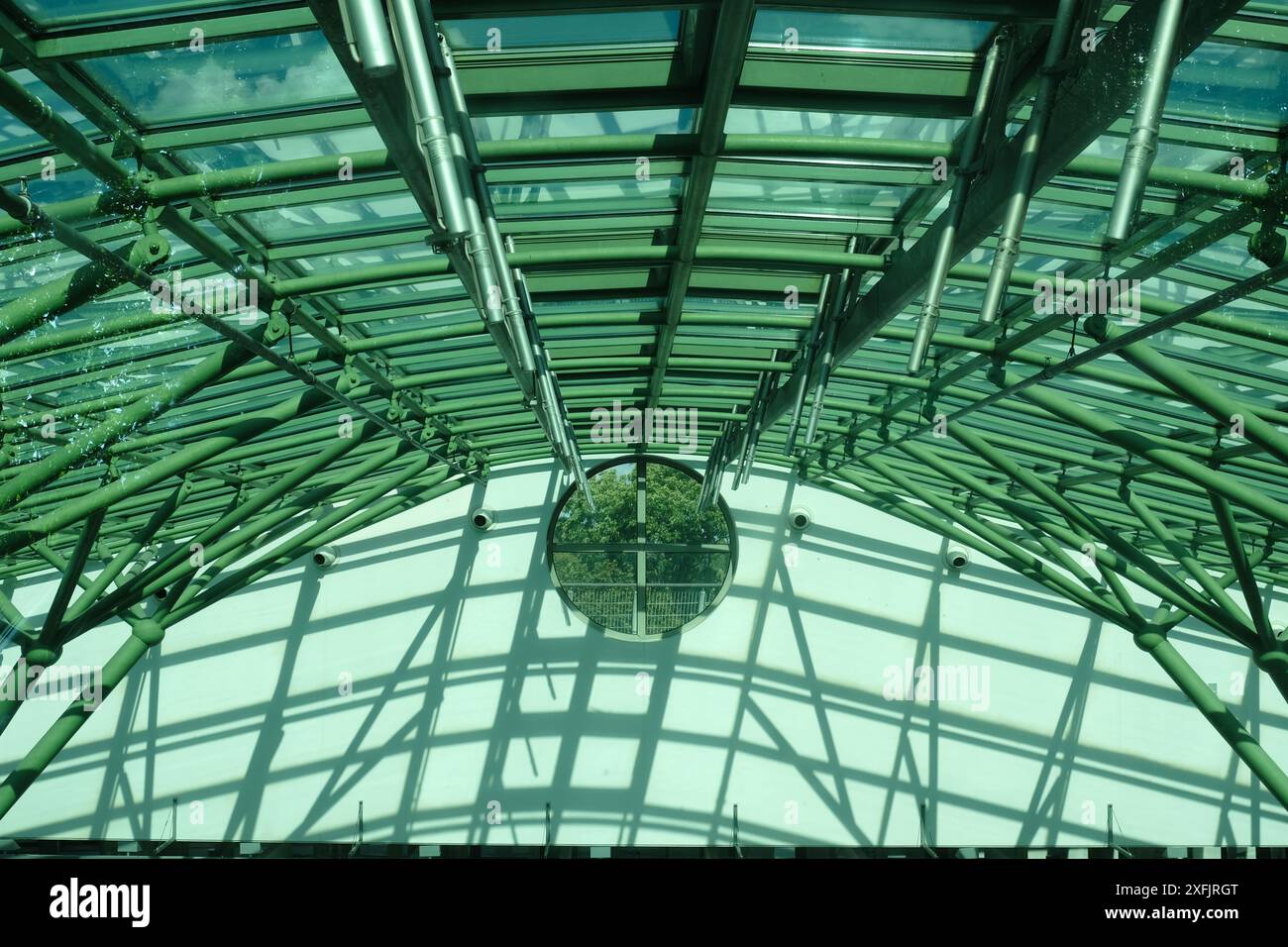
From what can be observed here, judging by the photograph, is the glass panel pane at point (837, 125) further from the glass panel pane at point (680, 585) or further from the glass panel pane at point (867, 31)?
the glass panel pane at point (680, 585)

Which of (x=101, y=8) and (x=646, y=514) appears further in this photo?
(x=646, y=514)

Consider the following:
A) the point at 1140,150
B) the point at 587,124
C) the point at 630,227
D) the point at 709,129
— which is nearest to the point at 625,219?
the point at 630,227

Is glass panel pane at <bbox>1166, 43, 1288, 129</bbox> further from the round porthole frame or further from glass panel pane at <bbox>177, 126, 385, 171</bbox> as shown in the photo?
the round porthole frame

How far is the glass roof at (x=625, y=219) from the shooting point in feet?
21.2

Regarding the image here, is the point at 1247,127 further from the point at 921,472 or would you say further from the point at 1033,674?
the point at 1033,674

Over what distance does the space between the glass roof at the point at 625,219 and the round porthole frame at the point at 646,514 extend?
8.18m

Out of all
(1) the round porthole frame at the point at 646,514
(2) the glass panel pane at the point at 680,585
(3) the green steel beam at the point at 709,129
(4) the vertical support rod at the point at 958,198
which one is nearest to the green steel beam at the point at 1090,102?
(4) the vertical support rod at the point at 958,198

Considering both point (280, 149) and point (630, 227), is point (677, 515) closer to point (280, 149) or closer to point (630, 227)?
point (630, 227)

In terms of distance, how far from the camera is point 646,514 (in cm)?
2403

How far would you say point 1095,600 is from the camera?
754 inches

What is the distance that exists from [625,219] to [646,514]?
14206mm

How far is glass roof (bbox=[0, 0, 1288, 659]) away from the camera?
647cm

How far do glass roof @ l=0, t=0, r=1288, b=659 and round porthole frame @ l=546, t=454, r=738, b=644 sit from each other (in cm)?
818
